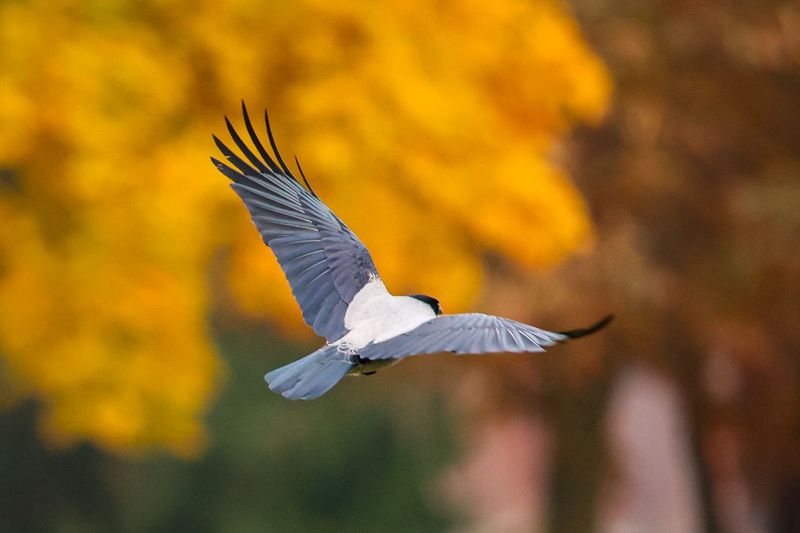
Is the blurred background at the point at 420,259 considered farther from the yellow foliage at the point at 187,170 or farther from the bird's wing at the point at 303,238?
the bird's wing at the point at 303,238

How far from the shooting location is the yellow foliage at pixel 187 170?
236 inches

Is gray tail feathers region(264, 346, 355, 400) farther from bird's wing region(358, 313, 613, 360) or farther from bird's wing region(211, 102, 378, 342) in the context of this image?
bird's wing region(211, 102, 378, 342)

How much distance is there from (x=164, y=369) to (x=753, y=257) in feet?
10.2

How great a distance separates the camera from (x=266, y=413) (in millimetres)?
8211

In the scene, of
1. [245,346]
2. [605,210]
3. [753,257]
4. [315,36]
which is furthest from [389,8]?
[245,346]

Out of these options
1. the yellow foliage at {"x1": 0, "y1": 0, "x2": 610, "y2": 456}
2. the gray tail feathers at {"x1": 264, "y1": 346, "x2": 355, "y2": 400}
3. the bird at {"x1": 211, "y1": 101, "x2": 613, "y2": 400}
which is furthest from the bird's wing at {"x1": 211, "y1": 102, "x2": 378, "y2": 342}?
the yellow foliage at {"x1": 0, "y1": 0, "x2": 610, "y2": 456}

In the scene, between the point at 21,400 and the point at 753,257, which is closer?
the point at 753,257

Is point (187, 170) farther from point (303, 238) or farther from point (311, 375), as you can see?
point (311, 375)

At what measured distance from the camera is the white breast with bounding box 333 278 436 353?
232 centimetres

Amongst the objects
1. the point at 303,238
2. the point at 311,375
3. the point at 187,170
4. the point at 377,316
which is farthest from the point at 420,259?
the point at 311,375

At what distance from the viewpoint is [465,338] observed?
2.19 meters

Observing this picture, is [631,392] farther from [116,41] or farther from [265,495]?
[116,41]

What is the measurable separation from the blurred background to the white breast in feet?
11.0

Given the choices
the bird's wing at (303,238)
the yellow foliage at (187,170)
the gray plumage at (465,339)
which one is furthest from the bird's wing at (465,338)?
the yellow foliage at (187,170)
